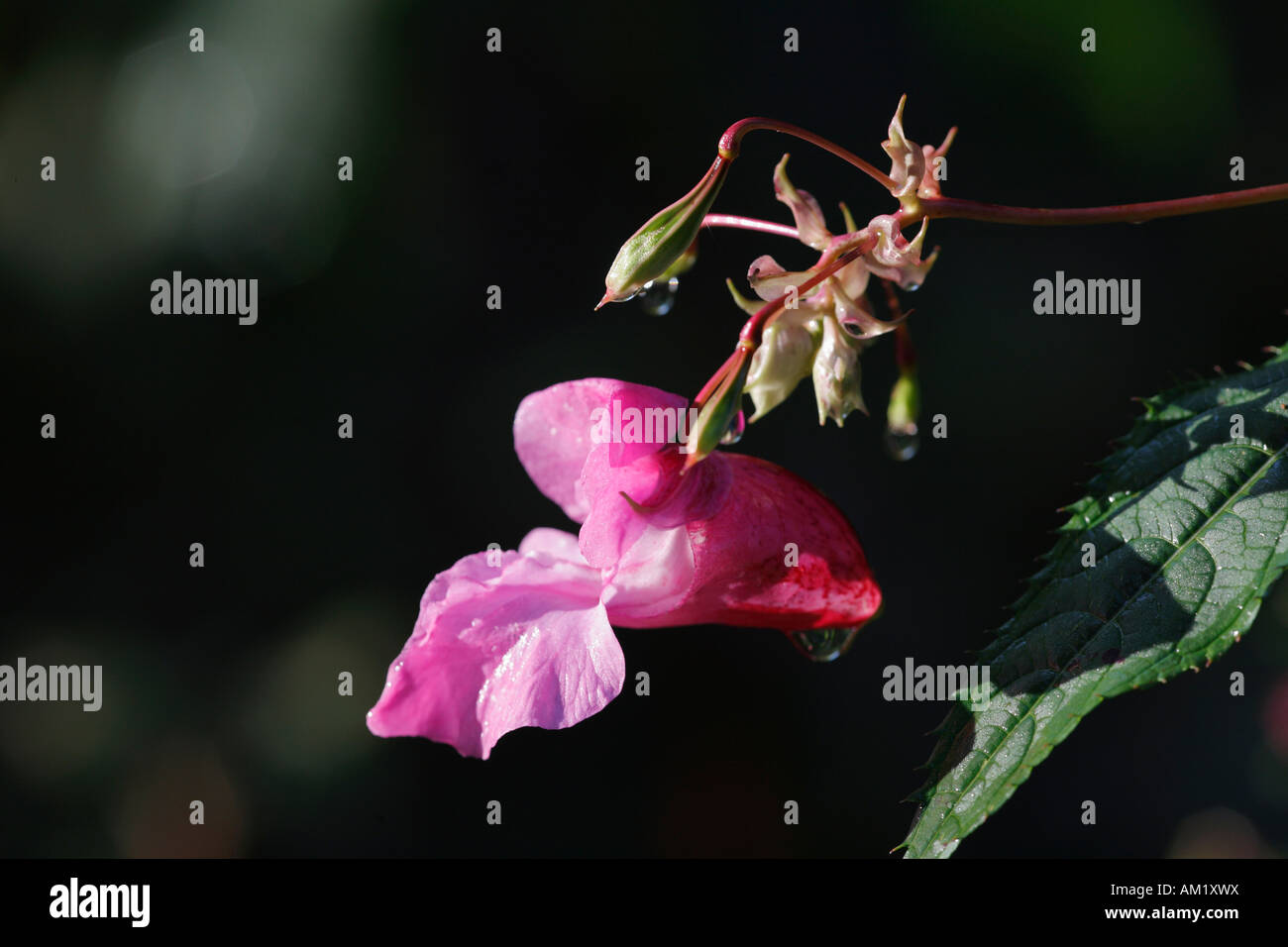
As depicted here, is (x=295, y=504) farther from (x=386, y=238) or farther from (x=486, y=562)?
(x=486, y=562)

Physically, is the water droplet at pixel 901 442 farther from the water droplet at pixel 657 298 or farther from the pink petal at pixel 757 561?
the water droplet at pixel 657 298

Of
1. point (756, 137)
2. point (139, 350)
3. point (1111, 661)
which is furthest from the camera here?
point (139, 350)

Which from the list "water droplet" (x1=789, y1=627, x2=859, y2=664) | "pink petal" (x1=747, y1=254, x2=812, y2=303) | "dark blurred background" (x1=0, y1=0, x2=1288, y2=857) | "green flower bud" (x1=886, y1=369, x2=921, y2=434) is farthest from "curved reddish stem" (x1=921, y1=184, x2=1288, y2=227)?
"dark blurred background" (x1=0, y1=0, x2=1288, y2=857)

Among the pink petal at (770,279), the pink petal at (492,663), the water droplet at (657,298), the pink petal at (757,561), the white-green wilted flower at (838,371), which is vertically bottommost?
the pink petal at (492,663)

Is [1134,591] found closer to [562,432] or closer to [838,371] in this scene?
[838,371]

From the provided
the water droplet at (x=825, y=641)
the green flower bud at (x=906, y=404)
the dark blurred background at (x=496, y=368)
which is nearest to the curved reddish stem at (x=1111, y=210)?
the green flower bud at (x=906, y=404)

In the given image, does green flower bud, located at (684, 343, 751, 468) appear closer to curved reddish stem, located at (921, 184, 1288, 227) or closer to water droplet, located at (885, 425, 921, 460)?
curved reddish stem, located at (921, 184, 1288, 227)

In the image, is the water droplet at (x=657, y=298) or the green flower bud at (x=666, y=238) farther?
the water droplet at (x=657, y=298)

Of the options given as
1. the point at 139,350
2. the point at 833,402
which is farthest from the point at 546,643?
the point at 139,350

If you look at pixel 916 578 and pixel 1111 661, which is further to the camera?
pixel 916 578
